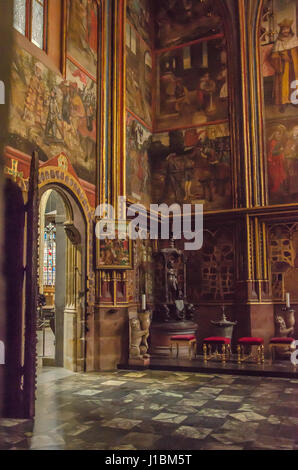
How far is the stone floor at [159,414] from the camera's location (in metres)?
5.03

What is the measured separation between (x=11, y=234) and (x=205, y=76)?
955cm

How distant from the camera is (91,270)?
10086 mm

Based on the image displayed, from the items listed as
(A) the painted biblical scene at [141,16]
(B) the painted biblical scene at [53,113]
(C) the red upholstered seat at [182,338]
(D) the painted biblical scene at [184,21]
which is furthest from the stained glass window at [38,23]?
(C) the red upholstered seat at [182,338]

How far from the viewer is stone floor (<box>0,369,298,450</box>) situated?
5027mm

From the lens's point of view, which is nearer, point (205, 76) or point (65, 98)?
point (65, 98)

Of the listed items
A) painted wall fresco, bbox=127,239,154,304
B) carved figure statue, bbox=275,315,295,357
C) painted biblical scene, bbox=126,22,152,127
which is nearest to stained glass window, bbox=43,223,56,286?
painted wall fresco, bbox=127,239,154,304

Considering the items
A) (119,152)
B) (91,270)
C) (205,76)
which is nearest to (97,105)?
(119,152)

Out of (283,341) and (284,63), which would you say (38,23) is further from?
(283,341)

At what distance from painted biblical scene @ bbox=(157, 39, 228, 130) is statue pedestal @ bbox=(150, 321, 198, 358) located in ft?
20.9

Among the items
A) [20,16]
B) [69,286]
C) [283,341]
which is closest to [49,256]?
[69,286]

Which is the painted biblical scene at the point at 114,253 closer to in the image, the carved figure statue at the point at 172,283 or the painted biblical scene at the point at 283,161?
the carved figure statue at the point at 172,283

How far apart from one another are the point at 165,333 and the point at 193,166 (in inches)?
210

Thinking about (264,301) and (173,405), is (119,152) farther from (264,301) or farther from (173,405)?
(173,405)

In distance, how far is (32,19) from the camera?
8742 millimetres
